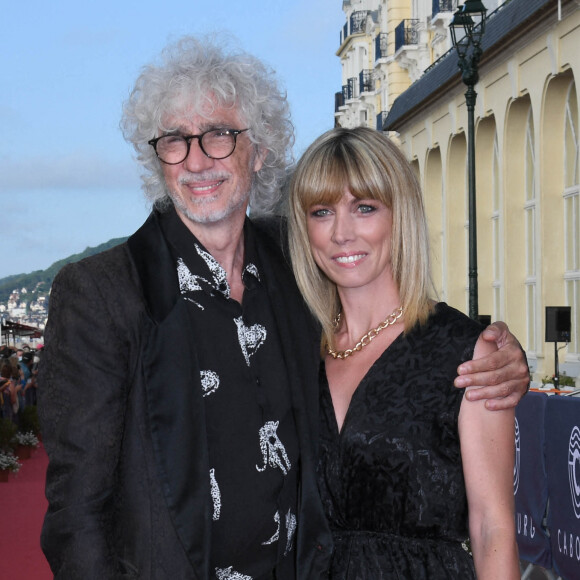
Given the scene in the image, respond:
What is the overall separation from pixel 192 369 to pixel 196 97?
976 millimetres

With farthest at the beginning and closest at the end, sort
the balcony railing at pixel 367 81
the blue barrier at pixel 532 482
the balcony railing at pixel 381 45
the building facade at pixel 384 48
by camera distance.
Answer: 1. the balcony railing at pixel 367 81
2. the balcony railing at pixel 381 45
3. the building facade at pixel 384 48
4. the blue barrier at pixel 532 482

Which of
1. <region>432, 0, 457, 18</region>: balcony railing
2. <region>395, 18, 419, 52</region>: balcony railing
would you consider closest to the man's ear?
<region>432, 0, 457, 18</region>: balcony railing

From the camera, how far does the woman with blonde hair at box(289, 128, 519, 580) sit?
11.4 feet

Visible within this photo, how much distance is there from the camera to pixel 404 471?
3539 mm

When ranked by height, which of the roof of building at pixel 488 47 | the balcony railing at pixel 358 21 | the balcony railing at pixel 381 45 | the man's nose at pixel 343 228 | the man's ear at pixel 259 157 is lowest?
the man's nose at pixel 343 228

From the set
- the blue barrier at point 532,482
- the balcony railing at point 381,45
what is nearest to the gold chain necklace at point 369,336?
the blue barrier at point 532,482

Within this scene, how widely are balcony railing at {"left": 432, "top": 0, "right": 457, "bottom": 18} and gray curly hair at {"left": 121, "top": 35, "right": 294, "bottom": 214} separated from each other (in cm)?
2539

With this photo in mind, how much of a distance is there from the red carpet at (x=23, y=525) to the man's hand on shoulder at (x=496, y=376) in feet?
21.1

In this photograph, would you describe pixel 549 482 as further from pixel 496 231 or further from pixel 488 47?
pixel 496 231

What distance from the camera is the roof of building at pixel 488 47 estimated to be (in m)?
18.8

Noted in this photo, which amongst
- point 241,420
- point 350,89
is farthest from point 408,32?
point 241,420

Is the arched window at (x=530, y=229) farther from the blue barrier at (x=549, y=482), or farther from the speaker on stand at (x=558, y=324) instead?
the blue barrier at (x=549, y=482)

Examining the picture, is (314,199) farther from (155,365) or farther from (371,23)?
(371,23)

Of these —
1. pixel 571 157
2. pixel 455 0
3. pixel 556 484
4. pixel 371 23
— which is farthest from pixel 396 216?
pixel 371 23
